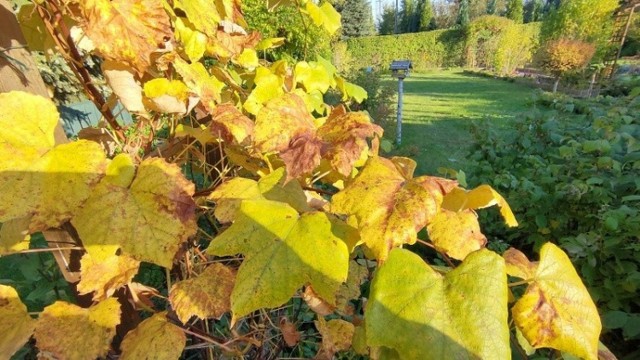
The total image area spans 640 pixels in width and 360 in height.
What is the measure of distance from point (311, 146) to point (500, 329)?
419 mm

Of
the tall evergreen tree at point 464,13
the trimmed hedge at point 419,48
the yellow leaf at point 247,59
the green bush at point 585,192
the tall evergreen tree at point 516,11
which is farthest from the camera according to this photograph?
the tall evergreen tree at point 464,13

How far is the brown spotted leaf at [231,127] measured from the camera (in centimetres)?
77

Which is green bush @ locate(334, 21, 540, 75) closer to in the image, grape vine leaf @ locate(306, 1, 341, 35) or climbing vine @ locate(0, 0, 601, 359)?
grape vine leaf @ locate(306, 1, 341, 35)

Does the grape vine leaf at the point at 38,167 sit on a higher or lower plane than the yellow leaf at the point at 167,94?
lower

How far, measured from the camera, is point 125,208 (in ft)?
2.03

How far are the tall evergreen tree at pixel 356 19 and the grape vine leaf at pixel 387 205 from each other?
3565 centimetres

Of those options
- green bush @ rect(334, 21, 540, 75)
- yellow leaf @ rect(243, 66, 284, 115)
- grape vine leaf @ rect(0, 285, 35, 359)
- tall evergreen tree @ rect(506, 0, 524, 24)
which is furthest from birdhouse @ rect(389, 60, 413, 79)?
tall evergreen tree @ rect(506, 0, 524, 24)

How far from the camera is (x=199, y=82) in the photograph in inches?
32.3

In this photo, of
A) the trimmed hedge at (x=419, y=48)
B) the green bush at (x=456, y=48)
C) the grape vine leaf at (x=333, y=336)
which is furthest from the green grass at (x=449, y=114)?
the trimmed hedge at (x=419, y=48)

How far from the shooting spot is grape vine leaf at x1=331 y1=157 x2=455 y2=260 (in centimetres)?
57

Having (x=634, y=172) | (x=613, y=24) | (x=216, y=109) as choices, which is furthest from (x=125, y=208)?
(x=613, y=24)

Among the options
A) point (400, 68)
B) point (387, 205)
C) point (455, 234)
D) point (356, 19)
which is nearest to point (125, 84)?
point (387, 205)

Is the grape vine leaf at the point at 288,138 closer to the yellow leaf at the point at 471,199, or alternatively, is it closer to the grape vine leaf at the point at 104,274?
the yellow leaf at the point at 471,199

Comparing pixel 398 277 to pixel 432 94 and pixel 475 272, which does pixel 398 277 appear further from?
pixel 432 94
